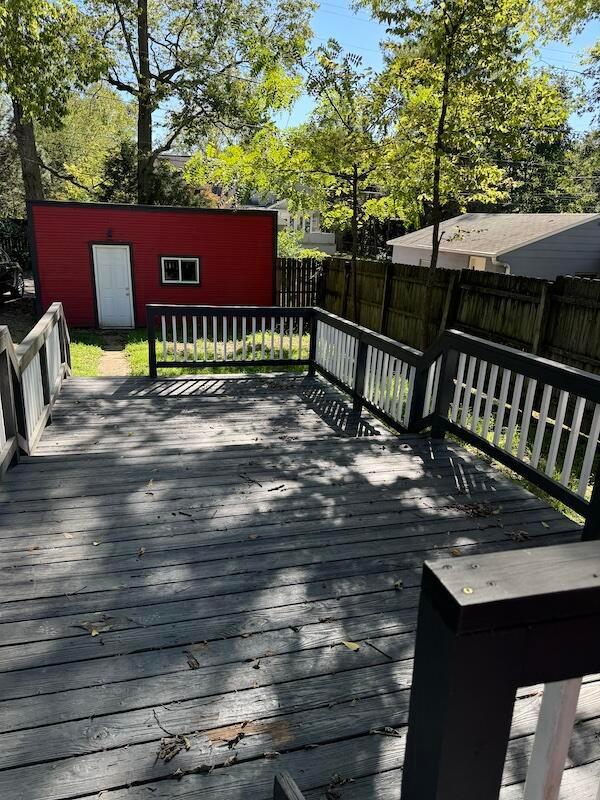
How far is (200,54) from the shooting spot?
1688 cm

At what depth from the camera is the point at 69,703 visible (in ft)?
6.07

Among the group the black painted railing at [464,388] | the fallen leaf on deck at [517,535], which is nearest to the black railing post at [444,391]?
the black painted railing at [464,388]

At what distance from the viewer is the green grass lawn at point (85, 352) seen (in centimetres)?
899

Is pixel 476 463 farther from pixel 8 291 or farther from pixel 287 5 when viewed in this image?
pixel 287 5

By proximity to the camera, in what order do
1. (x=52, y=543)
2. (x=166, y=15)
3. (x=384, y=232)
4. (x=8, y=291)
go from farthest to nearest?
(x=384, y=232)
(x=166, y=15)
(x=8, y=291)
(x=52, y=543)

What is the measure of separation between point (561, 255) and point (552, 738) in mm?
17018

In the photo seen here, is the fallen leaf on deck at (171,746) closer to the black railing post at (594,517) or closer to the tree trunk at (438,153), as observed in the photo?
the black railing post at (594,517)

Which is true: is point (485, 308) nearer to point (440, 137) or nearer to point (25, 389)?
point (440, 137)

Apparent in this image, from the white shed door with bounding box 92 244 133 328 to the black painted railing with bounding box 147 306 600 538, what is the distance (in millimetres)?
6556

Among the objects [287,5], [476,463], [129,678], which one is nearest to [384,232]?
[287,5]

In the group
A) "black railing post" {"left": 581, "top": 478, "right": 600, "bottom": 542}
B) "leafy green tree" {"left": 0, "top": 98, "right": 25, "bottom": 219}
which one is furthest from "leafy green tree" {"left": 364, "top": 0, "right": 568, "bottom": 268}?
"leafy green tree" {"left": 0, "top": 98, "right": 25, "bottom": 219}

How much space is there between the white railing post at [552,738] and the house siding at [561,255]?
1566cm

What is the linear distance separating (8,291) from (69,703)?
14.7 metres

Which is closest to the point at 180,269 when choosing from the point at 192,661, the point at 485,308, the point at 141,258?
the point at 141,258
